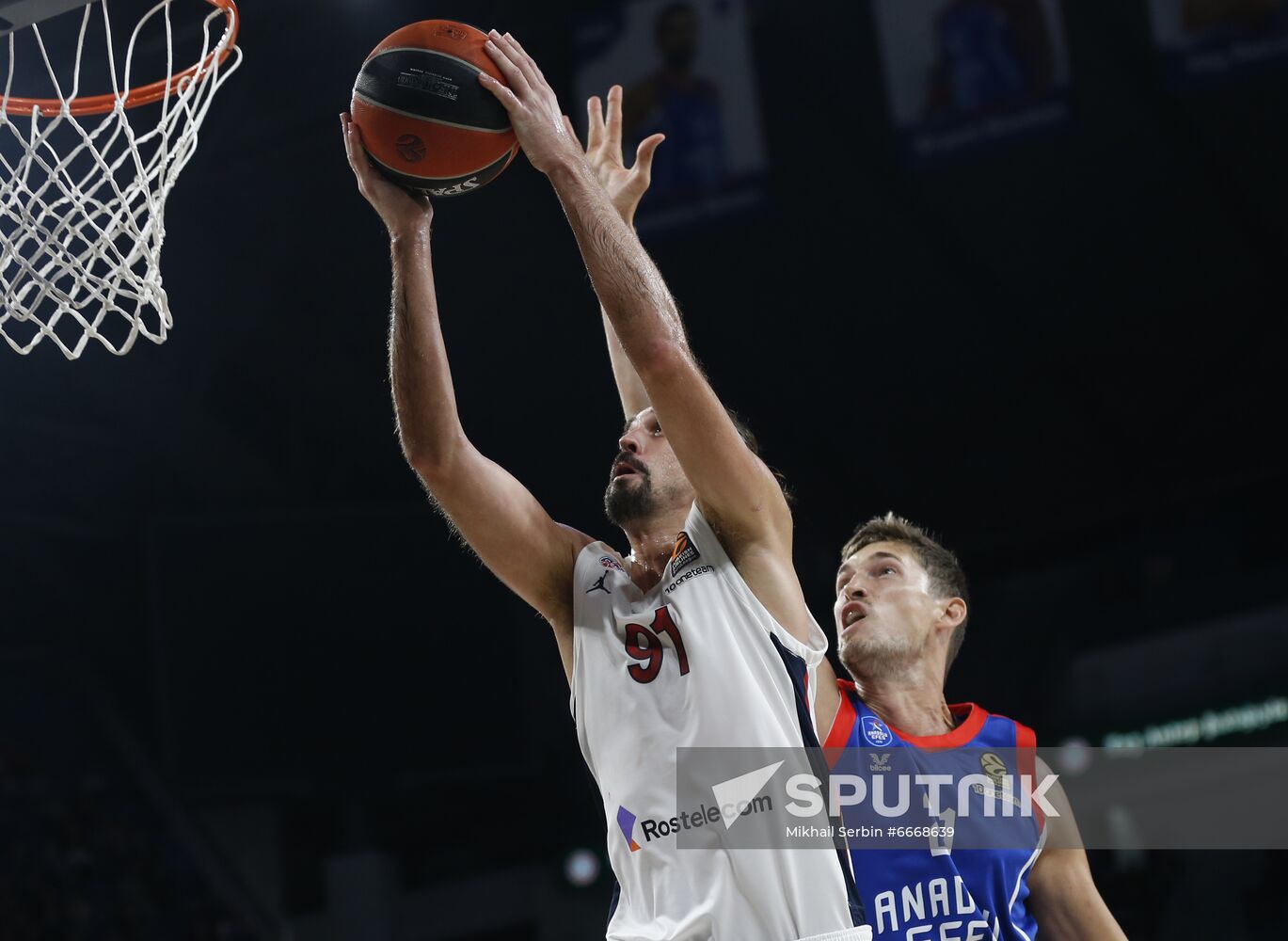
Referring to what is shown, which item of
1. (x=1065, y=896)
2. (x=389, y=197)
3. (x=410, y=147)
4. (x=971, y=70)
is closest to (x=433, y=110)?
(x=410, y=147)

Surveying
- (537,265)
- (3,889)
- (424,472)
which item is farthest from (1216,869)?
(424,472)

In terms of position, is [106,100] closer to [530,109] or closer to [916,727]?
[530,109]

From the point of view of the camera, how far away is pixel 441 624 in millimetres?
12062

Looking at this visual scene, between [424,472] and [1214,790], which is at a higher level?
[424,472]

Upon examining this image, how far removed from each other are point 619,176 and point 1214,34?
5788mm

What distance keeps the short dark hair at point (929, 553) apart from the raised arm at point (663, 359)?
118 centimetres

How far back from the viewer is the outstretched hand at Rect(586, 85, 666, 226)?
145 inches

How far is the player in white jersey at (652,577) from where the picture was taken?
8.38 feet

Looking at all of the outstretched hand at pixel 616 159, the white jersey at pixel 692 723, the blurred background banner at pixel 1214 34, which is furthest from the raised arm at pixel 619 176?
the blurred background banner at pixel 1214 34

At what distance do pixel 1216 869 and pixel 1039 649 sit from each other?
290 centimetres

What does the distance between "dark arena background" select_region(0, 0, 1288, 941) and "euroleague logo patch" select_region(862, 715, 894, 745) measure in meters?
5.11

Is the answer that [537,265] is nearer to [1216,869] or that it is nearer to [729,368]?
[729,368]

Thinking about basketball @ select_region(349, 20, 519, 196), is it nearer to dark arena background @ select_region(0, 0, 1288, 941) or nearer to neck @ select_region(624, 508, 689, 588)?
neck @ select_region(624, 508, 689, 588)

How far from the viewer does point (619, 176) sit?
377cm
